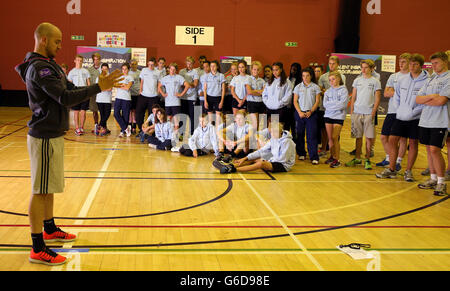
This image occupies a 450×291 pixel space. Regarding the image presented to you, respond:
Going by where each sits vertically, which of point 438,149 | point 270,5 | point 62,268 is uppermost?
point 270,5

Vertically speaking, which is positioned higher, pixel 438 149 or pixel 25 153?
pixel 438 149

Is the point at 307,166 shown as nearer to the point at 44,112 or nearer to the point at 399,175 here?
the point at 399,175

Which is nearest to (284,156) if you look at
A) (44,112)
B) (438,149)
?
(438,149)

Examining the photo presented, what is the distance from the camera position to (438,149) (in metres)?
5.76

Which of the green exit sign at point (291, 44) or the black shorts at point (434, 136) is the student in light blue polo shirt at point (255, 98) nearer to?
the black shorts at point (434, 136)

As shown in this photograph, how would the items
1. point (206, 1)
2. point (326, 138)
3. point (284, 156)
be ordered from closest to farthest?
point (284, 156), point (326, 138), point (206, 1)

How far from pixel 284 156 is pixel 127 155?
2.81 metres

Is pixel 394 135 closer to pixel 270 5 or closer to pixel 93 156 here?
pixel 93 156

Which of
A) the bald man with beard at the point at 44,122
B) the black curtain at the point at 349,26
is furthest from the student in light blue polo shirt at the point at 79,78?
the black curtain at the point at 349,26

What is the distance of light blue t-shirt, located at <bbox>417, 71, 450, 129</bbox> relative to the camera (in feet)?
18.5

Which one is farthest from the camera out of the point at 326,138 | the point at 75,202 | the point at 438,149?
the point at 326,138

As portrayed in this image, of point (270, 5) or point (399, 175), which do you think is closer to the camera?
point (399, 175)

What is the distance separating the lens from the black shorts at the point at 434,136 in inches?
224

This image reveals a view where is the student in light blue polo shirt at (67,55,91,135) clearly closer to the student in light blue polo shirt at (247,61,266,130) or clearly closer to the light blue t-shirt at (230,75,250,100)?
the light blue t-shirt at (230,75,250,100)
